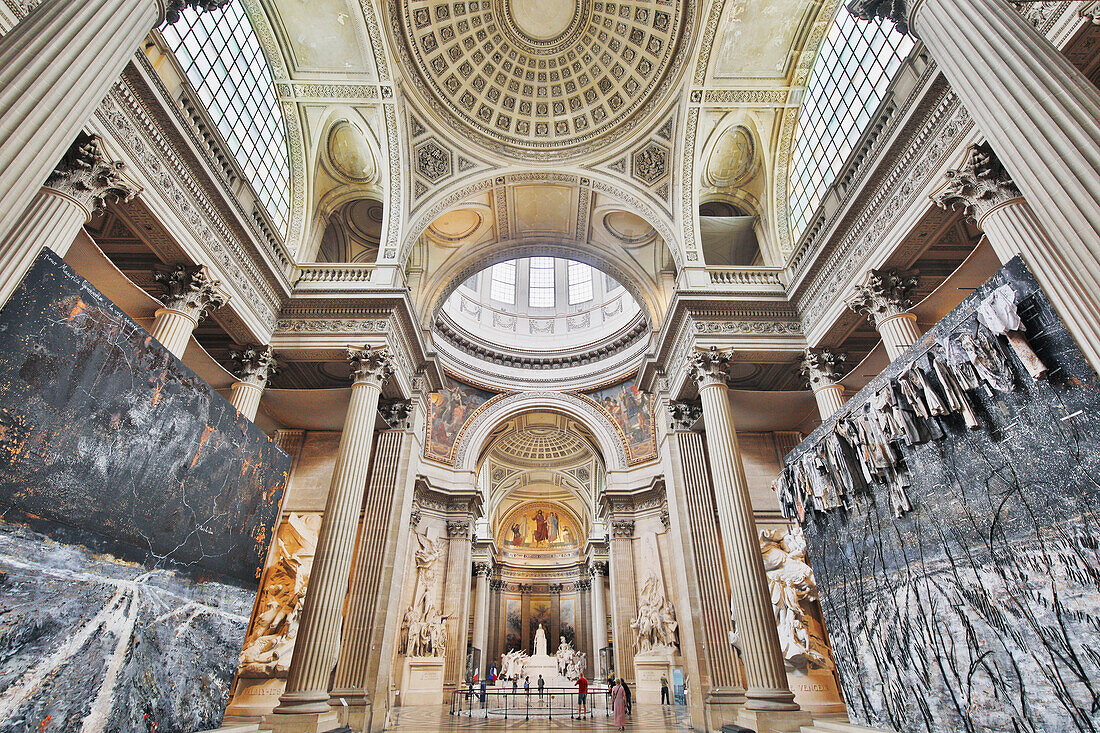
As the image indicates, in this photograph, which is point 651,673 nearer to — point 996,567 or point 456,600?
point 456,600

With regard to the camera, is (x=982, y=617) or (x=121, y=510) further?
(x=121, y=510)

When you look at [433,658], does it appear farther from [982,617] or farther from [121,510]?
[982,617]

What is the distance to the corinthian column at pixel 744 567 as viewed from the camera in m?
8.03

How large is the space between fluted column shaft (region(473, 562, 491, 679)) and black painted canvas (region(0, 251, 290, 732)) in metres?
20.8

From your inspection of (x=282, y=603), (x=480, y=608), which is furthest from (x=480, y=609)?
(x=282, y=603)

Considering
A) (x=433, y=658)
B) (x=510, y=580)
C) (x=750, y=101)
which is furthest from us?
(x=510, y=580)

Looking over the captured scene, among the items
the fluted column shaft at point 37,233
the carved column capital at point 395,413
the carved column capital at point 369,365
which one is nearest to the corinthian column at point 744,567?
the carved column capital at point 369,365

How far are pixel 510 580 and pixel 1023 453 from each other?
3737cm

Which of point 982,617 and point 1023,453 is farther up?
point 1023,453

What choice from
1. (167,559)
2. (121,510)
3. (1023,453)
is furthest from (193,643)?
(1023,453)

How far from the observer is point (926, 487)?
554cm

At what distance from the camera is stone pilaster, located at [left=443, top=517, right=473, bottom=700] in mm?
20119

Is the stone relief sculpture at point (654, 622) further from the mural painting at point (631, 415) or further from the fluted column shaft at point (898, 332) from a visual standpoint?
the fluted column shaft at point (898, 332)

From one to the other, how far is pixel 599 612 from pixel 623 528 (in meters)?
9.11
